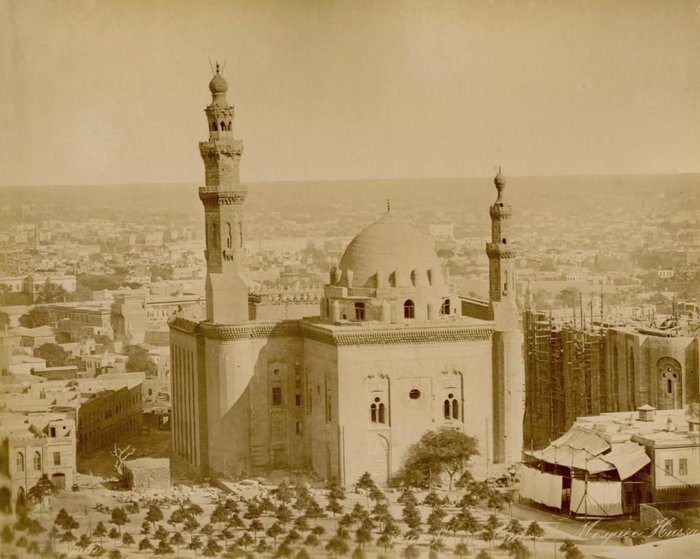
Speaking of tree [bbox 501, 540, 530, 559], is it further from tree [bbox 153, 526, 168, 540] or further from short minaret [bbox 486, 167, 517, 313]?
short minaret [bbox 486, 167, 517, 313]

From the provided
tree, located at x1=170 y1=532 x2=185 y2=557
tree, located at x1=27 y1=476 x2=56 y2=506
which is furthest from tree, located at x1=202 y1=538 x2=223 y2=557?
tree, located at x1=27 y1=476 x2=56 y2=506

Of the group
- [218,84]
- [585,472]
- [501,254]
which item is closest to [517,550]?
[585,472]

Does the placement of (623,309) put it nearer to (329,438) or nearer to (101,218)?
(101,218)

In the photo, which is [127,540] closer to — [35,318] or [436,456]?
[436,456]

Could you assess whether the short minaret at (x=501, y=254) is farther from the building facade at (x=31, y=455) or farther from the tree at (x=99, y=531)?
the tree at (x=99, y=531)

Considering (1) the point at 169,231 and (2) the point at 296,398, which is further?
(1) the point at 169,231

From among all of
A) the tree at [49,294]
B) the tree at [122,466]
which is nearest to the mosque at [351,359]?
the tree at [122,466]

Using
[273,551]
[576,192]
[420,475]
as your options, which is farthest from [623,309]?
[273,551]
